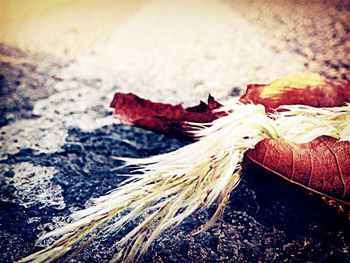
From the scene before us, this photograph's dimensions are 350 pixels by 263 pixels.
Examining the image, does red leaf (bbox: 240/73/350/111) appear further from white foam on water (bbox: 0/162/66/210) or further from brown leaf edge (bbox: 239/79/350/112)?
white foam on water (bbox: 0/162/66/210)

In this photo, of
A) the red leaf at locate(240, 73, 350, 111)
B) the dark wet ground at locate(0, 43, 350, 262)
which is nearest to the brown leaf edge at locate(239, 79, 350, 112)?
the red leaf at locate(240, 73, 350, 111)

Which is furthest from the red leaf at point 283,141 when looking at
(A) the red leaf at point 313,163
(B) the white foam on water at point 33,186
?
(B) the white foam on water at point 33,186

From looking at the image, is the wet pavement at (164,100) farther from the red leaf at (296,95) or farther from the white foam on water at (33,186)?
the red leaf at (296,95)

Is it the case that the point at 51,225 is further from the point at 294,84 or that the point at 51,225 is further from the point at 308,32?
the point at 308,32

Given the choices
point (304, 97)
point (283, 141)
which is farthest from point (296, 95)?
point (283, 141)

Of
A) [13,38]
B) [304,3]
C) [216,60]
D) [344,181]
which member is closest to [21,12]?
[13,38]

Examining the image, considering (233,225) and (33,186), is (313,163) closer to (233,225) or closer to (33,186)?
(233,225)
